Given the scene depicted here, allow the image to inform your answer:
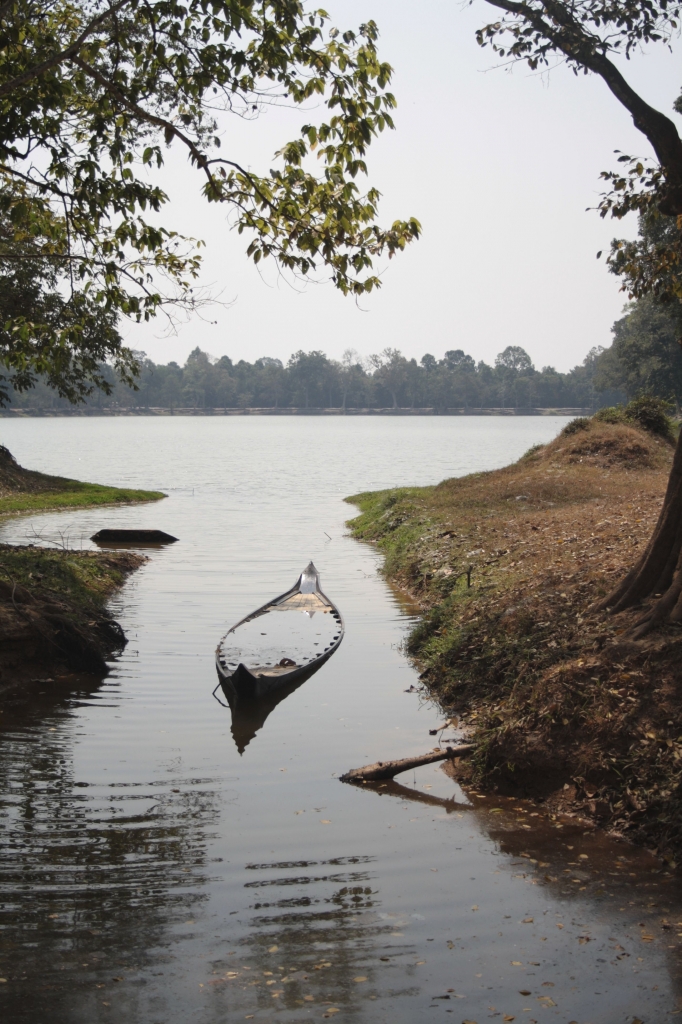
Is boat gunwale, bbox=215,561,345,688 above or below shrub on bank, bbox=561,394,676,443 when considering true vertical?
below

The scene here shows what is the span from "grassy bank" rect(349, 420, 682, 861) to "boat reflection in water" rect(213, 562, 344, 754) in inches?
62.6

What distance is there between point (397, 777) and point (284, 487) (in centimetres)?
4102

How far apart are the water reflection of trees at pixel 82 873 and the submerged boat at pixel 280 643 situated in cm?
230

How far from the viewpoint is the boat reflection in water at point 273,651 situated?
10.9 metres

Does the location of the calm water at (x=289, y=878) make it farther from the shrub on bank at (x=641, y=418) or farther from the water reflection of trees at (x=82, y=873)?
the shrub on bank at (x=641, y=418)

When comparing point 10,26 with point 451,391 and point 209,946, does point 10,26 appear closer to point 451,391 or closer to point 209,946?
point 209,946

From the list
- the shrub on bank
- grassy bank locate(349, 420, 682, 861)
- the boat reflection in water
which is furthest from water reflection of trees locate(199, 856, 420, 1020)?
the shrub on bank

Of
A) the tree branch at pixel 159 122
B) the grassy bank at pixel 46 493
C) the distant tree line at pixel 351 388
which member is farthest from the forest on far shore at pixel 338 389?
the tree branch at pixel 159 122

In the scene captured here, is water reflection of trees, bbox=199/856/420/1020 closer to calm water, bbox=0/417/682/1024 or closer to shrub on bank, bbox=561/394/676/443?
calm water, bbox=0/417/682/1024

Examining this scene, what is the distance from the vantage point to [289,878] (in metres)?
6.57

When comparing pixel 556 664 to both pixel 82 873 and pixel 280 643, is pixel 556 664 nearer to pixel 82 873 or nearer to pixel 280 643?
pixel 82 873

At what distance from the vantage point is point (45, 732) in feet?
32.8

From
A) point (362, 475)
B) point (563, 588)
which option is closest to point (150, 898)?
point (563, 588)

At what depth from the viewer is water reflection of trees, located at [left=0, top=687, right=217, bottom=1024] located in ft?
17.1
